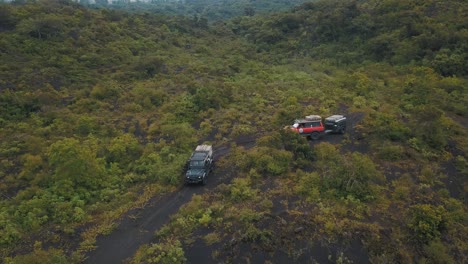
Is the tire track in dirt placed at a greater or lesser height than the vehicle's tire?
greater

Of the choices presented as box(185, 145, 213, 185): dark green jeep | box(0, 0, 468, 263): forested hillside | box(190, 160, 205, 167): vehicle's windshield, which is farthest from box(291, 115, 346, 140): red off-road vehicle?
box(190, 160, 205, 167): vehicle's windshield

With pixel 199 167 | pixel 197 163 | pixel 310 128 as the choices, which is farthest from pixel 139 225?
pixel 310 128

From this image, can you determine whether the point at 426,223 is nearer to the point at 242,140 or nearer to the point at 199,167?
the point at 199,167

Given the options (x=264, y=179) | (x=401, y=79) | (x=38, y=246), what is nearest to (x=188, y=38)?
(x=401, y=79)

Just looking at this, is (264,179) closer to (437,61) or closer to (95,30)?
(437,61)

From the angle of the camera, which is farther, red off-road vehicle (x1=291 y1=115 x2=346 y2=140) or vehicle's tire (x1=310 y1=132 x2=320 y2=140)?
vehicle's tire (x1=310 y1=132 x2=320 y2=140)

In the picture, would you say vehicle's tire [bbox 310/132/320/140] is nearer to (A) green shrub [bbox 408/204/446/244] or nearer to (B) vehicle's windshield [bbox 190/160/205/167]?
(B) vehicle's windshield [bbox 190/160/205/167]
